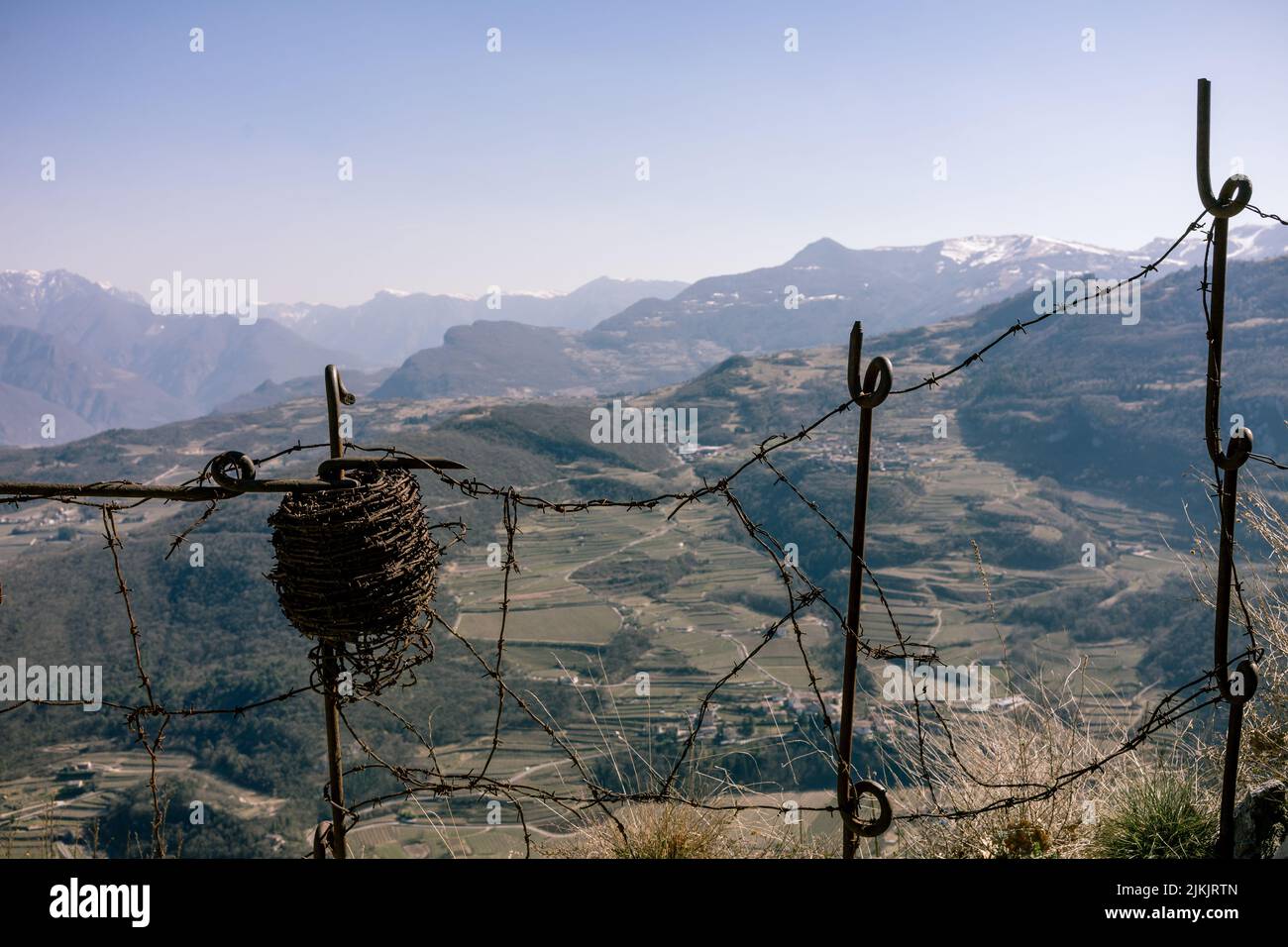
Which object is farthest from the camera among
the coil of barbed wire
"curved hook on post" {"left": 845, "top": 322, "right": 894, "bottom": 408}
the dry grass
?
the dry grass

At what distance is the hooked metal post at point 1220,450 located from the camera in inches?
79.0

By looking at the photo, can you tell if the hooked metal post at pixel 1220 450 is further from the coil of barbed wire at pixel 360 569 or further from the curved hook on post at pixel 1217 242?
the coil of barbed wire at pixel 360 569

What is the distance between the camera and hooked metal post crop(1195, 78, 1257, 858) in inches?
79.0

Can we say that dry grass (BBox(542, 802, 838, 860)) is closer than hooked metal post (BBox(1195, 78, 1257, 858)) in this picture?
No

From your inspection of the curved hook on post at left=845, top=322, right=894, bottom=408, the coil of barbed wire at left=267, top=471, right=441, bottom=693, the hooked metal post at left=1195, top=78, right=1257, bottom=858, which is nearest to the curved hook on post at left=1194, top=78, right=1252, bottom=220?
the hooked metal post at left=1195, top=78, right=1257, bottom=858

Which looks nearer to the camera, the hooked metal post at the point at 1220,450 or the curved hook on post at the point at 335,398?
the hooked metal post at the point at 1220,450

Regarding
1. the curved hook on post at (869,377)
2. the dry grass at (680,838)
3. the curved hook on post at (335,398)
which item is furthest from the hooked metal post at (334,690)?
the curved hook on post at (869,377)

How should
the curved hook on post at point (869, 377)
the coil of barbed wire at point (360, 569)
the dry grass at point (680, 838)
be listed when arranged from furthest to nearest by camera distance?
the dry grass at point (680, 838), the coil of barbed wire at point (360, 569), the curved hook on post at point (869, 377)

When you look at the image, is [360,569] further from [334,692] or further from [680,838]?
[680,838]

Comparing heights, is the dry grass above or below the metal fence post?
below

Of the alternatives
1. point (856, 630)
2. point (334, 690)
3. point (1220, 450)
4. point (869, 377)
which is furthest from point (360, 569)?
point (1220, 450)

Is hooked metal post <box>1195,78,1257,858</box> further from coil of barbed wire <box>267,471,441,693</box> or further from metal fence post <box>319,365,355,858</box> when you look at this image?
metal fence post <box>319,365,355,858</box>

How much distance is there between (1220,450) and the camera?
2.09 meters
